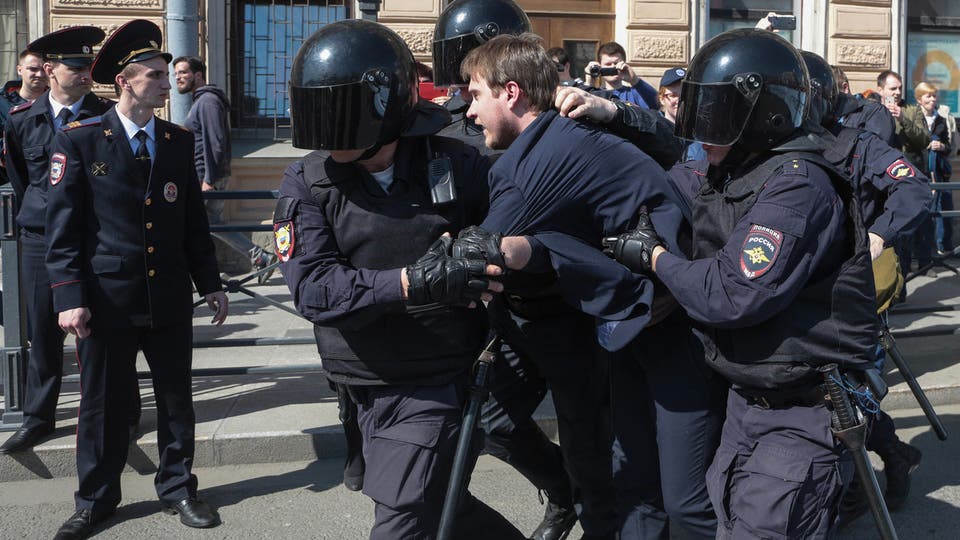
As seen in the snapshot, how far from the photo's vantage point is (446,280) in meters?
2.62

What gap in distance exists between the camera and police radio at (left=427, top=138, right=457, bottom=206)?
290cm

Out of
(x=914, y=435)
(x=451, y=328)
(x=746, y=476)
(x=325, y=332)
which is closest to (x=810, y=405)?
(x=746, y=476)

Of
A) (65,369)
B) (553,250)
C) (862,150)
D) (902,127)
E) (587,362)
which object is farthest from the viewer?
(902,127)

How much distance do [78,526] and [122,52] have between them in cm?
190

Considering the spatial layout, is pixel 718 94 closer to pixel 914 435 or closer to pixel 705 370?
pixel 705 370

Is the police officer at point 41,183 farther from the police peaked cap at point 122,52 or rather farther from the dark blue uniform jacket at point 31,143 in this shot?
the police peaked cap at point 122,52

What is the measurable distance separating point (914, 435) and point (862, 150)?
62.5 inches

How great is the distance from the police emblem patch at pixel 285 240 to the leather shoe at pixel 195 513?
5.61ft

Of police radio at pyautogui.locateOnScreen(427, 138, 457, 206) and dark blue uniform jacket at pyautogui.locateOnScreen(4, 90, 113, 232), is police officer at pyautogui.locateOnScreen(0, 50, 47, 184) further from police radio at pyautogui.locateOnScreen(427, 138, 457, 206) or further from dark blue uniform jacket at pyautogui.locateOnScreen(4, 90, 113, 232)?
police radio at pyautogui.locateOnScreen(427, 138, 457, 206)

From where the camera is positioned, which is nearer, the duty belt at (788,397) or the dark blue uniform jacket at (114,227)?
the duty belt at (788,397)

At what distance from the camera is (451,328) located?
297 centimetres

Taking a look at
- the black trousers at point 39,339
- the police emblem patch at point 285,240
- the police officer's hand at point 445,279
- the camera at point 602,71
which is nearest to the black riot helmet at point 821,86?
the police officer's hand at point 445,279

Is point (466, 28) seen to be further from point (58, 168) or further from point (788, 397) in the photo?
point (788, 397)

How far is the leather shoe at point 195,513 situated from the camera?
13.6 ft
